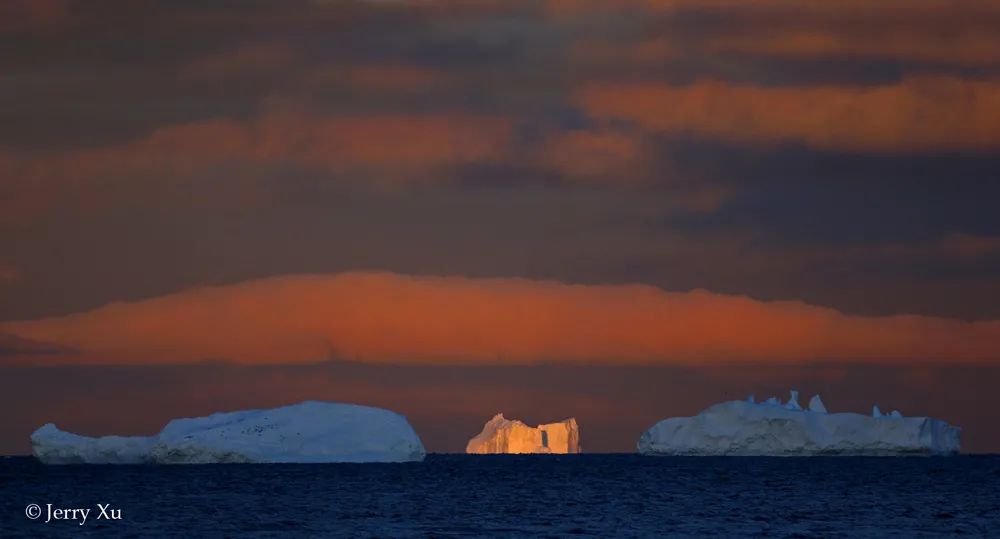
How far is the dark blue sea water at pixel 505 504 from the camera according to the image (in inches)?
2180

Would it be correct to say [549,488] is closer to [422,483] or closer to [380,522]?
[422,483]

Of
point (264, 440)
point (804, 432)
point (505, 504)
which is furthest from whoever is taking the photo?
point (804, 432)

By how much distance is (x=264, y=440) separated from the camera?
107 m

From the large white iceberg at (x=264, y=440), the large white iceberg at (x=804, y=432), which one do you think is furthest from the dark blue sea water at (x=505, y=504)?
the large white iceberg at (x=804, y=432)

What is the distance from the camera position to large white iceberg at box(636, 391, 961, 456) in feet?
479

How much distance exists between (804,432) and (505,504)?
78600 millimetres

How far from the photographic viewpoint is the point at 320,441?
109000 mm

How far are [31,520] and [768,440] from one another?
9811cm

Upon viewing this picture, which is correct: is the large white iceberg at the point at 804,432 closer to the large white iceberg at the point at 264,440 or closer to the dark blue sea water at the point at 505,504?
the dark blue sea water at the point at 505,504

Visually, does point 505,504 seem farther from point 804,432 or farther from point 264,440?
point 804,432

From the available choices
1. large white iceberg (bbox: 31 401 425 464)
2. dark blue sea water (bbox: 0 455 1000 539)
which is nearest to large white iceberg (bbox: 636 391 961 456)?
dark blue sea water (bbox: 0 455 1000 539)

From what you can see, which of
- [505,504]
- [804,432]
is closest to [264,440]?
[505,504]

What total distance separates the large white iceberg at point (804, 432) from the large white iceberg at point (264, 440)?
4441cm

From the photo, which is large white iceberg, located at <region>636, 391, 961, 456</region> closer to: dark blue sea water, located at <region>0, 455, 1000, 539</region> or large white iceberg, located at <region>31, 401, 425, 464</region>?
dark blue sea water, located at <region>0, 455, 1000, 539</region>
